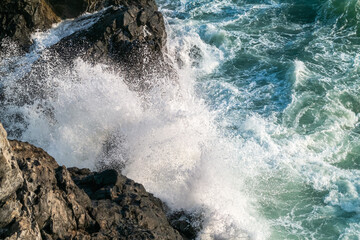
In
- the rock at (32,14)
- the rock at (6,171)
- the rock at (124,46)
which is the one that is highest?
the rock at (6,171)

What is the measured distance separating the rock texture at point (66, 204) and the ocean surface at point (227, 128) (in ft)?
5.46

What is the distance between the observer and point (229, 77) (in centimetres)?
1359

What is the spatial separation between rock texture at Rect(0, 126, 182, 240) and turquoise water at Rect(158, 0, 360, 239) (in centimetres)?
294

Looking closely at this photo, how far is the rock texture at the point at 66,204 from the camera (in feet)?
16.3

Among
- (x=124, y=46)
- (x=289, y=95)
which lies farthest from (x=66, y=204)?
(x=289, y=95)

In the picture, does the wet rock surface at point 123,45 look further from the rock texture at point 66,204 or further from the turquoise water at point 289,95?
the rock texture at point 66,204

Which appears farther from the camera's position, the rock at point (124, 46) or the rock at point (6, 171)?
the rock at point (124, 46)

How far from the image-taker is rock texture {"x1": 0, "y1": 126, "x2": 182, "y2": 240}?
4957 millimetres

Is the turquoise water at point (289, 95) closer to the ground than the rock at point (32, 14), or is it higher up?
closer to the ground

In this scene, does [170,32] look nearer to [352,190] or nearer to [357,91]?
[357,91]

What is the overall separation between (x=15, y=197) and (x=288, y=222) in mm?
5610

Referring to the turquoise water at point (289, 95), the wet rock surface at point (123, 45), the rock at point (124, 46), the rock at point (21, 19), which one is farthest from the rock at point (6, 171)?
the rock at point (21, 19)

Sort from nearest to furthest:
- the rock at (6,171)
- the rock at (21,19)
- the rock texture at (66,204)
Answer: the rock at (6,171)
the rock texture at (66,204)
the rock at (21,19)

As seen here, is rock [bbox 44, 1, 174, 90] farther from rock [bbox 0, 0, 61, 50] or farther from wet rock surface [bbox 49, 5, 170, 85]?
rock [bbox 0, 0, 61, 50]
